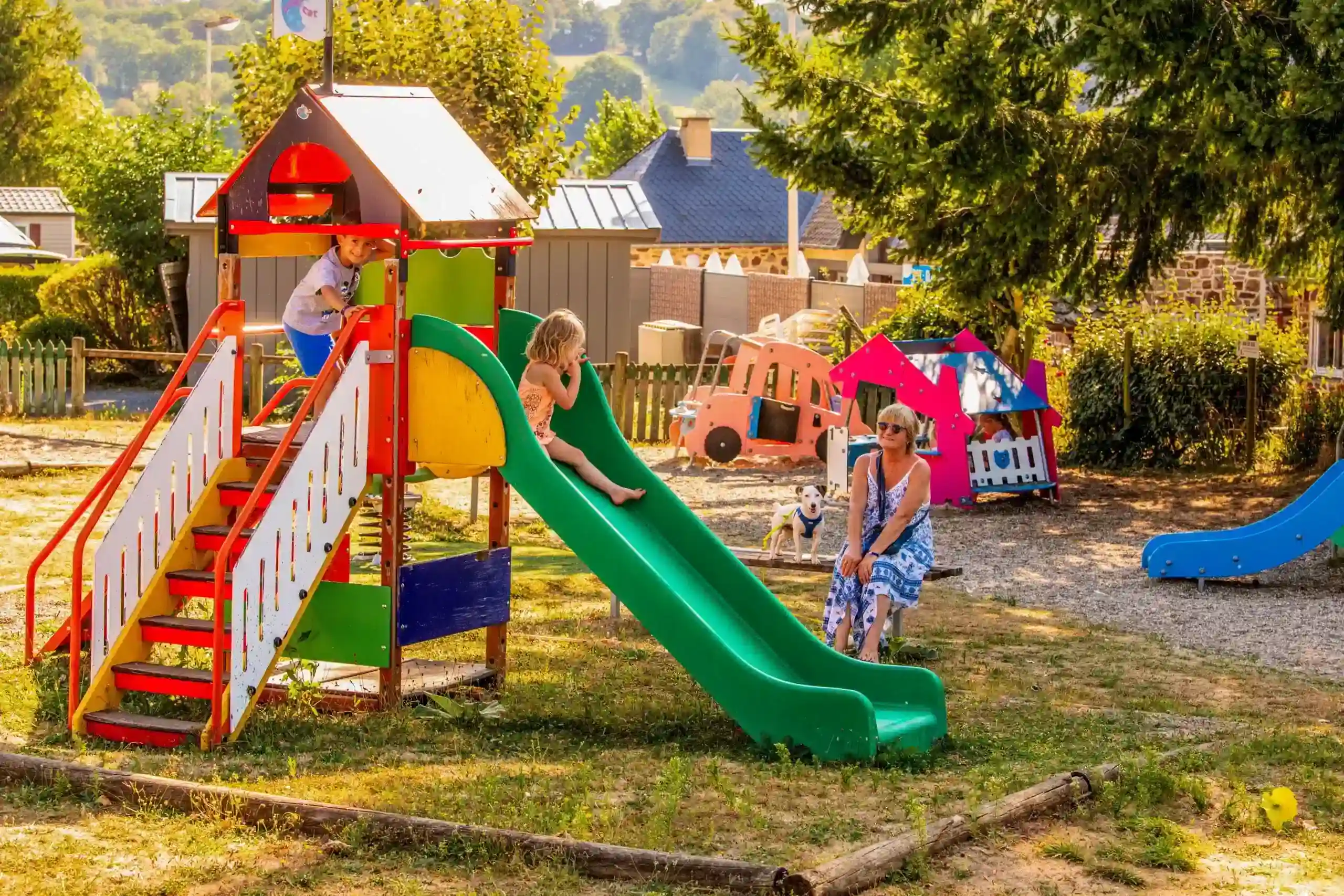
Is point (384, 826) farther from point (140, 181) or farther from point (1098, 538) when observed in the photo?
point (140, 181)

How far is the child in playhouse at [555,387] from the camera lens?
337 inches

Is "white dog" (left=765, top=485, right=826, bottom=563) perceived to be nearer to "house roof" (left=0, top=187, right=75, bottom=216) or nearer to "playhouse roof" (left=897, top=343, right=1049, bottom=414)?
"playhouse roof" (left=897, top=343, right=1049, bottom=414)

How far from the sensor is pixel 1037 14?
52.2 ft

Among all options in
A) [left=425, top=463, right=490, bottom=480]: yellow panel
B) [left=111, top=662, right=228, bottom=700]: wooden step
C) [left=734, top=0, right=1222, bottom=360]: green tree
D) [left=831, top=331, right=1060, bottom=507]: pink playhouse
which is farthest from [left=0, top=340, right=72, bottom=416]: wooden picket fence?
[left=111, top=662, right=228, bottom=700]: wooden step

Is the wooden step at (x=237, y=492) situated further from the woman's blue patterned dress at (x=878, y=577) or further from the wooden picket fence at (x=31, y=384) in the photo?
the wooden picket fence at (x=31, y=384)

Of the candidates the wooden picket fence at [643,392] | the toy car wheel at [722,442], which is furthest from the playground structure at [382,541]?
the wooden picket fence at [643,392]

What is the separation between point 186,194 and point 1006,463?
12.4 m

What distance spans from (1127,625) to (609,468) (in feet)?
13.0

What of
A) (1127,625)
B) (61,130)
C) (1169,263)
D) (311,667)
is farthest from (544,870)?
(61,130)

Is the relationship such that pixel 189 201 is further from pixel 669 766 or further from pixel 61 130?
pixel 61 130

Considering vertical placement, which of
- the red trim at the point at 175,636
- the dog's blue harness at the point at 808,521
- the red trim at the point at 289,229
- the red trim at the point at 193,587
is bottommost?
the red trim at the point at 175,636

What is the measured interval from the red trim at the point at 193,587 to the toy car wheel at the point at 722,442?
37.7ft

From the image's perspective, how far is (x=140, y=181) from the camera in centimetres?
2755

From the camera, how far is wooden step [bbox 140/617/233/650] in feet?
24.7
